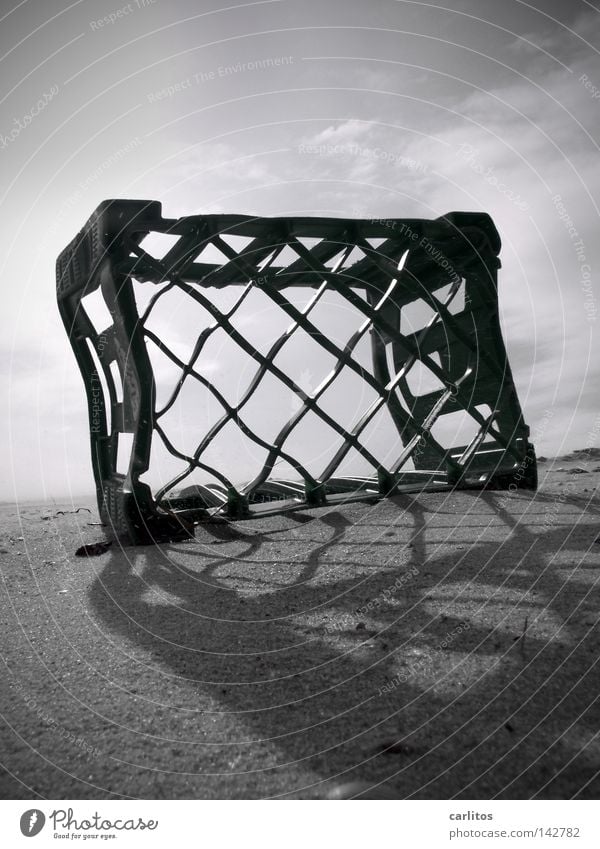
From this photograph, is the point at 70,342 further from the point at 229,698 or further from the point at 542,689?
the point at 542,689

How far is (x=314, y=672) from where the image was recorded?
1472mm

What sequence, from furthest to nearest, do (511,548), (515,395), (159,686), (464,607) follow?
1. (515,395)
2. (511,548)
3. (464,607)
4. (159,686)

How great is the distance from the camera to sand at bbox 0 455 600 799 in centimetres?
106

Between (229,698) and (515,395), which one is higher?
(515,395)

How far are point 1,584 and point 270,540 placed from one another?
1.48 m

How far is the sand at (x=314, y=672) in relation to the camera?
3.48ft

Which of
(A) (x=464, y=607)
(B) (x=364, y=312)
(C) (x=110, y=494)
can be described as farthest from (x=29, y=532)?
(A) (x=464, y=607)

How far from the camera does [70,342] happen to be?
386cm

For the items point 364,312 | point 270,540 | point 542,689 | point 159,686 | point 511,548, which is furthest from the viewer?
point 364,312

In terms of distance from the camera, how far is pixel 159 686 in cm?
144
